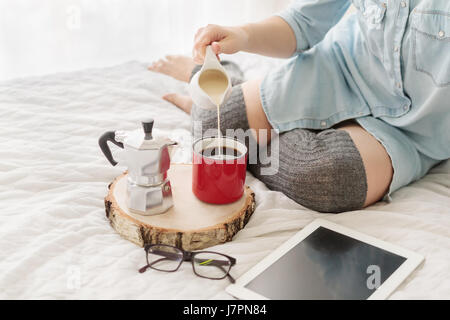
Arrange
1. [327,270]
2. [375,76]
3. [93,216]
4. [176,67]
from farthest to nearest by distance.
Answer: [176,67], [375,76], [93,216], [327,270]

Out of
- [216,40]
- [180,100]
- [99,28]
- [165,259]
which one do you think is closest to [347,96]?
[216,40]

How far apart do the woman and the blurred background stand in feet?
2.49

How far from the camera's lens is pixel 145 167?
2.57 feet

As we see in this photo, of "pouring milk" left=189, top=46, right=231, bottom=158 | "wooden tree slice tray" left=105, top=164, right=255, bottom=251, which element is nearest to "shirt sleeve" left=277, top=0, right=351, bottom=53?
"pouring milk" left=189, top=46, right=231, bottom=158

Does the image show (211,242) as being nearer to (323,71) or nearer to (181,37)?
(323,71)

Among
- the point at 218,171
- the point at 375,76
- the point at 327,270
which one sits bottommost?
the point at 327,270

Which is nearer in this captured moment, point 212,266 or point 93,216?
point 212,266

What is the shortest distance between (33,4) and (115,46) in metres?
0.31

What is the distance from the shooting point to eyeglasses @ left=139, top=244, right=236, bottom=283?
29.3 inches

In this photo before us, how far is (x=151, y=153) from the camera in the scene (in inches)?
30.3

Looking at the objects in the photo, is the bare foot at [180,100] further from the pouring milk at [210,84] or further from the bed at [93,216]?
the pouring milk at [210,84]

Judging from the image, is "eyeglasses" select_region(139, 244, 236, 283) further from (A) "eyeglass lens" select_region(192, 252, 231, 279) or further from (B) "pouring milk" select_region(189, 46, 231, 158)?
(B) "pouring milk" select_region(189, 46, 231, 158)

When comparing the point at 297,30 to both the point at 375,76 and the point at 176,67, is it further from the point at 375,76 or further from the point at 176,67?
the point at 176,67

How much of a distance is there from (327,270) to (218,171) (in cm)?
24
